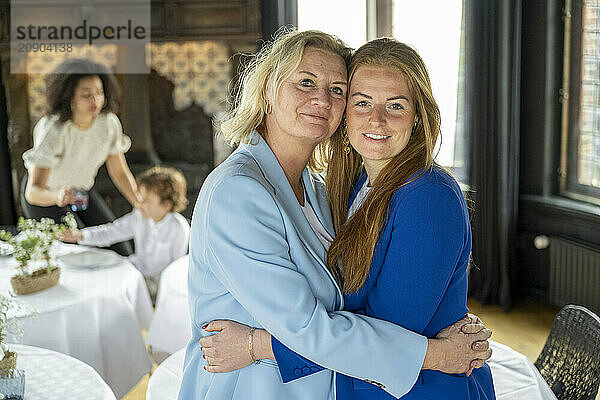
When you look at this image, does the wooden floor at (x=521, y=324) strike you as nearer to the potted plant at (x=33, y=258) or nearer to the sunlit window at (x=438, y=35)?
the sunlit window at (x=438, y=35)

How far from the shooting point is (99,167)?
5.17 m

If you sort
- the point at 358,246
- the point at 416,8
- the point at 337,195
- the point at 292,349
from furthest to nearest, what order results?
the point at 416,8 → the point at 337,195 → the point at 358,246 → the point at 292,349

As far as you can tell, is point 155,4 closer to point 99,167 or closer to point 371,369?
point 99,167

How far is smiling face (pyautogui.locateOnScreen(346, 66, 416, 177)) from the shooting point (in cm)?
165

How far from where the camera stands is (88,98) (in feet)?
16.3

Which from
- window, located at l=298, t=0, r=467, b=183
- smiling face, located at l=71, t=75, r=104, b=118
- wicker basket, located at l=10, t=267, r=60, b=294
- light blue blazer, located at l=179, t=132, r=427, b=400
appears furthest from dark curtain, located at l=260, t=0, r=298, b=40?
light blue blazer, located at l=179, t=132, r=427, b=400

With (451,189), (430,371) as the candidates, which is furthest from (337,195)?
(430,371)

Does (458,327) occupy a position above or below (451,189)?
below

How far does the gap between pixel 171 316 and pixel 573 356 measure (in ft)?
6.37

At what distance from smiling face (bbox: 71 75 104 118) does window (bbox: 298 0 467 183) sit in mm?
1588

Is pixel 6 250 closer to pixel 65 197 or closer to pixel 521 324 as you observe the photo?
pixel 65 197

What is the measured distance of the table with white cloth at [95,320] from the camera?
288 centimetres

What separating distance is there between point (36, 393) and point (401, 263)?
4.09 feet

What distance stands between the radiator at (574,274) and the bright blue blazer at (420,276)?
3080mm
